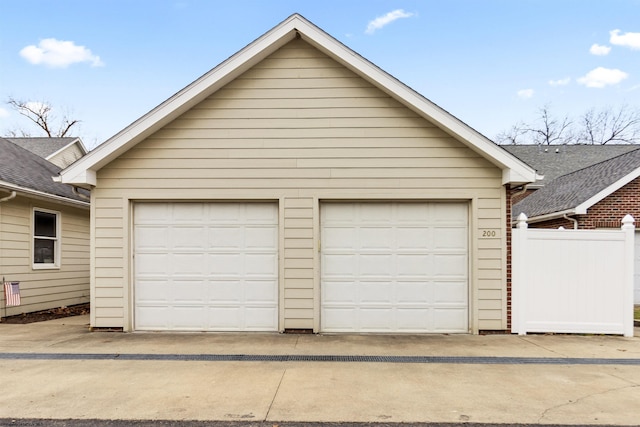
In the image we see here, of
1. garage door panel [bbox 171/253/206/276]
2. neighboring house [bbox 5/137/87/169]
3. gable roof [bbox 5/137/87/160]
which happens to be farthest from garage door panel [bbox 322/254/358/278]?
gable roof [bbox 5/137/87/160]

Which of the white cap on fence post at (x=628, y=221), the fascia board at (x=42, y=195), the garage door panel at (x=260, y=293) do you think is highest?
the fascia board at (x=42, y=195)

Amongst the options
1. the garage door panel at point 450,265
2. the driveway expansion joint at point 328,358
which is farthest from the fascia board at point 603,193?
the driveway expansion joint at point 328,358

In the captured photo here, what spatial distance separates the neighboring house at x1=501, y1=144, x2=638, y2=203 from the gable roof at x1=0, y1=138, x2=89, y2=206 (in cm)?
1755

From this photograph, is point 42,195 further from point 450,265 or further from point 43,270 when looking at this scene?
point 450,265

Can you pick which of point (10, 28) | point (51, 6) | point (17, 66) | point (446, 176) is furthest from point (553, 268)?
point (17, 66)

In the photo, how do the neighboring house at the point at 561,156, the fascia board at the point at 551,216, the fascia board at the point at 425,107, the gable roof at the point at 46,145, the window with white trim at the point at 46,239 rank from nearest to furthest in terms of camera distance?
1. the fascia board at the point at 425,107
2. the window with white trim at the point at 46,239
3. the fascia board at the point at 551,216
4. the gable roof at the point at 46,145
5. the neighboring house at the point at 561,156

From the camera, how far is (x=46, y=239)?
11.1m

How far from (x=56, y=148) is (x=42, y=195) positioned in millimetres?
8300

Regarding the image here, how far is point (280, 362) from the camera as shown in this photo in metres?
5.84

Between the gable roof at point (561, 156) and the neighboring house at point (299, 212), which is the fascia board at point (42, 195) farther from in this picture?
the gable roof at point (561, 156)

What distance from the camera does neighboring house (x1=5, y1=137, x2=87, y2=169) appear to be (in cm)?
1627

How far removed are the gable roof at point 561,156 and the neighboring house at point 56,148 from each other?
764 inches

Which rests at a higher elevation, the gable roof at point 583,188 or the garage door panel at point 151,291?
the gable roof at point 583,188

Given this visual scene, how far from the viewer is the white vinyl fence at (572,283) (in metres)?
7.61
